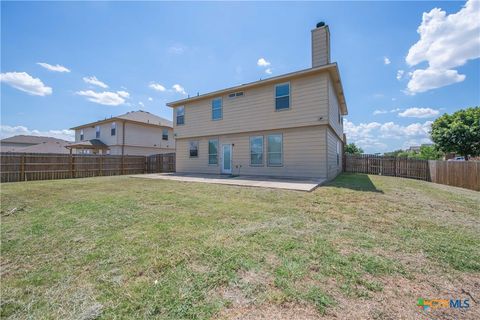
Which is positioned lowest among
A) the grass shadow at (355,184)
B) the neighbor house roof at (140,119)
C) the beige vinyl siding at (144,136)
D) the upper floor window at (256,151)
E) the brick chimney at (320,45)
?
the grass shadow at (355,184)

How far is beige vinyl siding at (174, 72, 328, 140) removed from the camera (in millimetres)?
9430

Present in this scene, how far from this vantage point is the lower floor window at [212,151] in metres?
12.7

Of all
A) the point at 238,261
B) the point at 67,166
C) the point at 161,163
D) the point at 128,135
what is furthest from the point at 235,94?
A: the point at 128,135

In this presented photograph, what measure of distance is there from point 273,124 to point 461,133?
15055mm

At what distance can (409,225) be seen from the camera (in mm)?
3709

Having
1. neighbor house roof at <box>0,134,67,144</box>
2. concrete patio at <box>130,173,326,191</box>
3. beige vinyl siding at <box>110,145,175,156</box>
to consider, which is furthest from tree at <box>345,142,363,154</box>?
neighbor house roof at <box>0,134,67,144</box>

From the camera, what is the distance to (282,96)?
10398mm

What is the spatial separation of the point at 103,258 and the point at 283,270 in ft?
8.00

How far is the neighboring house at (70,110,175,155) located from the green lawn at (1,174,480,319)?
56.0ft

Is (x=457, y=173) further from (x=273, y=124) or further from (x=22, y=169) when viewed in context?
(x=22, y=169)

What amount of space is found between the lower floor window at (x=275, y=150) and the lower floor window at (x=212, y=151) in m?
3.54

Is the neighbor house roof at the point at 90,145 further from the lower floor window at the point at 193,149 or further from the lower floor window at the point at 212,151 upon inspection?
the lower floor window at the point at 212,151

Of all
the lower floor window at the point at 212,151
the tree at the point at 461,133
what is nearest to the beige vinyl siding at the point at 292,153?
the lower floor window at the point at 212,151

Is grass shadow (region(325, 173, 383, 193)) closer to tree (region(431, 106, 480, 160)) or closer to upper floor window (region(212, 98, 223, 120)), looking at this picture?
upper floor window (region(212, 98, 223, 120))
